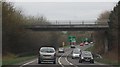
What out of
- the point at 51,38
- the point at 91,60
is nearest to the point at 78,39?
the point at 51,38

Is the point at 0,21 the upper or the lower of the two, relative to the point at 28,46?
upper

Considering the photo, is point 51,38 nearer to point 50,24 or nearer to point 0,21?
point 50,24

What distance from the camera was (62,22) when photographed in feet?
271

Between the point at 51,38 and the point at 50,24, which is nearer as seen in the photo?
the point at 50,24

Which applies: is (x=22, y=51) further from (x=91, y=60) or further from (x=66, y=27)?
(x=91, y=60)

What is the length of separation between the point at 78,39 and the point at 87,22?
109 metres

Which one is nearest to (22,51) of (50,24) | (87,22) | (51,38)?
(50,24)

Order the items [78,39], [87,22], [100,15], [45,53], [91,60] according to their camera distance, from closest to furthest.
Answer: [45,53], [91,60], [87,22], [100,15], [78,39]

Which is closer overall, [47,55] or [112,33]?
[47,55]

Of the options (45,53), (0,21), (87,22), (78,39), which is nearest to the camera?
(45,53)

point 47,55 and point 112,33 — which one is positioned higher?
point 112,33

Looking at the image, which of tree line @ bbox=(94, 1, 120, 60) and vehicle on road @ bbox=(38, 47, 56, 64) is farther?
tree line @ bbox=(94, 1, 120, 60)

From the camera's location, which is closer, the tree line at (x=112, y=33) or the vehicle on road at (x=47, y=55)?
the vehicle on road at (x=47, y=55)

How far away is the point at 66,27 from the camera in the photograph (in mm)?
83500
